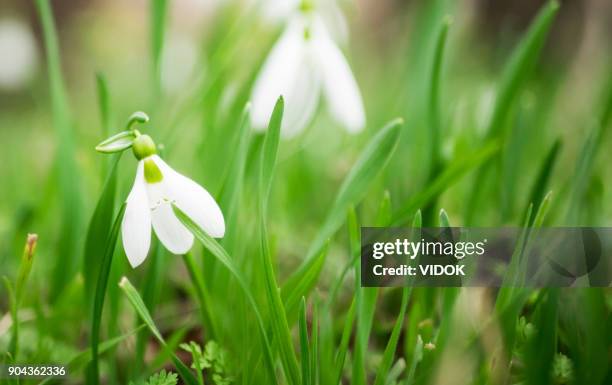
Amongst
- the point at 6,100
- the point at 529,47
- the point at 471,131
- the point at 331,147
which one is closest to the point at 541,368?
the point at 529,47

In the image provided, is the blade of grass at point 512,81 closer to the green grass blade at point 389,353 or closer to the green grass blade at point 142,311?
the green grass blade at point 389,353

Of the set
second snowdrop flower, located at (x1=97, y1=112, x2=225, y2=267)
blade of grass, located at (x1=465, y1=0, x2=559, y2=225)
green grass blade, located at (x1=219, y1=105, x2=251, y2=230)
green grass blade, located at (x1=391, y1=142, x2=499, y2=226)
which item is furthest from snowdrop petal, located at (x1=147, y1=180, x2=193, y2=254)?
blade of grass, located at (x1=465, y1=0, x2=559, y2=225)

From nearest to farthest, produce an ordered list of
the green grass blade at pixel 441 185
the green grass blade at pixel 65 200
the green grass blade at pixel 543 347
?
the green grass blade at pixel 543 347
the green grass blade at pixel 441 185
the green grass blade at pixel 65 200

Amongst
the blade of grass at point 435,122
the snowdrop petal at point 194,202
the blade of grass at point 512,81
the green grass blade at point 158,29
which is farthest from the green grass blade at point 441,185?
the green grass blade at point 158,29

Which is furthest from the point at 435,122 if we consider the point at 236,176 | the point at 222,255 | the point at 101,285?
the point at 101,285

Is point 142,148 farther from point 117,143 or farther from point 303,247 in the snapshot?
point 303,247

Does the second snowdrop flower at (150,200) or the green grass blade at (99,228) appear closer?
the second snowdrop flower at (150,200)
